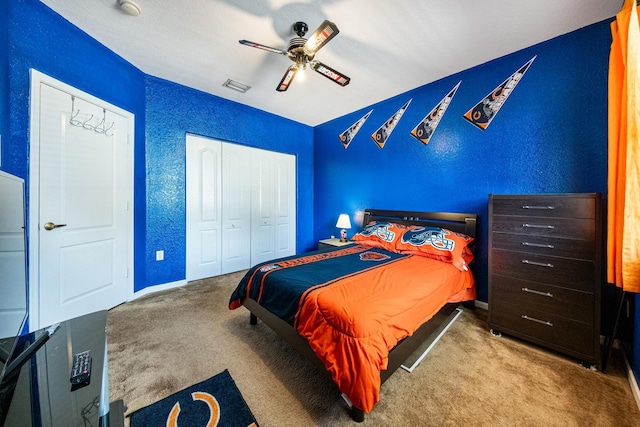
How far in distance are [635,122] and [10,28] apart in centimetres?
424

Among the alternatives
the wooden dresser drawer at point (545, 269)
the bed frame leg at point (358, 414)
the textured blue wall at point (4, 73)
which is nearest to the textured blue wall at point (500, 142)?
the wooden dresser drawer at point (545, 269)

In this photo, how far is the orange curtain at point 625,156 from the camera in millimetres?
1314

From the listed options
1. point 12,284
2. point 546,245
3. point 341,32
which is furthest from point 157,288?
point 546,245

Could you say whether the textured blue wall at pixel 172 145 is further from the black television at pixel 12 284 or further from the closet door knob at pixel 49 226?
the black television at pixel 12 284

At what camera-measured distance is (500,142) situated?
2.53m

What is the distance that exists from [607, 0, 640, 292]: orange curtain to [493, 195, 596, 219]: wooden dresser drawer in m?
0.20

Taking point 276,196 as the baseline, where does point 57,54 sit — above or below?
above

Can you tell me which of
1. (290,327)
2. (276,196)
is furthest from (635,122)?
(276,196)

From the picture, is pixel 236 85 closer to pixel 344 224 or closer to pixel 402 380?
pixel 344 224

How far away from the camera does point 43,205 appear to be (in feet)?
6.48

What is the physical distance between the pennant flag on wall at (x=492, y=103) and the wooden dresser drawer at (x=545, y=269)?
1519 mm

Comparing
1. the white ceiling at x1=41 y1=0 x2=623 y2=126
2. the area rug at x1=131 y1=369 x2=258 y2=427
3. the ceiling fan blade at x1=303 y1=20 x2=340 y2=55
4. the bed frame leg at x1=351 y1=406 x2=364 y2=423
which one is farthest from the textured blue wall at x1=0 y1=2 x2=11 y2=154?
the bed frame leg at x1=351 y1=406 x2=364 y2=423

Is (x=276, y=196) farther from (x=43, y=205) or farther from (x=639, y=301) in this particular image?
(x=639, y=301)

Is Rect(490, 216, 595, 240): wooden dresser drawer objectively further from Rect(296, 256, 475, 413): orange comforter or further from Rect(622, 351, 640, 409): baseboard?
Rect(622, 351, 640, 409): baseboard
